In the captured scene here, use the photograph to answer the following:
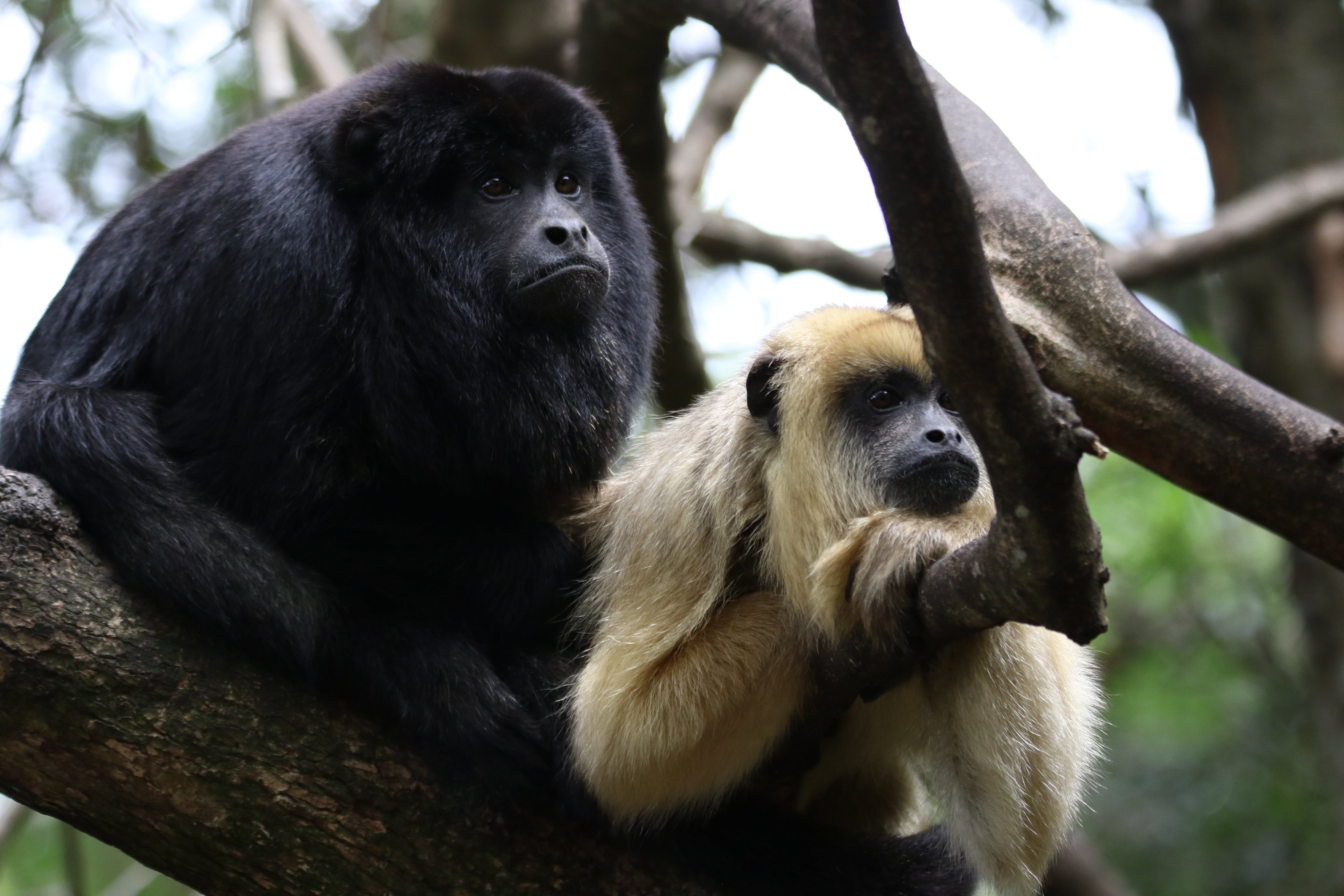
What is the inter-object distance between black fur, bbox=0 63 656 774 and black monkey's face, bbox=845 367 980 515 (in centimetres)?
79

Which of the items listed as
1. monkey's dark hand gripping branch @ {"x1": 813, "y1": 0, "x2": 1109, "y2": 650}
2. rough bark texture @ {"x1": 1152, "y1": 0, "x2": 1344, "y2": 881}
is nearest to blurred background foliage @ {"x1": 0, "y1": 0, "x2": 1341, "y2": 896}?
rough bark texture @ {"x1": 1152, "y1": 0, "x2": 1344, "y2": 881}

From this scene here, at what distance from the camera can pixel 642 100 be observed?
4684 millimetres

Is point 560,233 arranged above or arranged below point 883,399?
above

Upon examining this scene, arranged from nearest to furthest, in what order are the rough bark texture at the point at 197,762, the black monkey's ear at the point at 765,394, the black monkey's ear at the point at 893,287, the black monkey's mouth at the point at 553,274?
the rough bark texture at the point at 197,762, the black monkey's ear at the point at 893,287, the black monkey's ear at the point at 765,394, the black monkey's mouth at the point at 553,274

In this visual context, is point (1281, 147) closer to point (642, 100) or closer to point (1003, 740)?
point (642, 100)

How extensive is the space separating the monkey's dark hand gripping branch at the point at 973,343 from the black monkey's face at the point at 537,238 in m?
1.41

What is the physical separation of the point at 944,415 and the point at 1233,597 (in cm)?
697

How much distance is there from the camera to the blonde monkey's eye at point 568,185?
333 cm

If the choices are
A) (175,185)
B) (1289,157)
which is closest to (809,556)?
(175,185)

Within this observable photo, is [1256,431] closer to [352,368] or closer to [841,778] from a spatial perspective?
[841,778]

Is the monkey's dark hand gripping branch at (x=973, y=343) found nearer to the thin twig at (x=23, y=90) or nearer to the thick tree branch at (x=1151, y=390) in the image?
the thick tree branch at (x=1151, y=390)

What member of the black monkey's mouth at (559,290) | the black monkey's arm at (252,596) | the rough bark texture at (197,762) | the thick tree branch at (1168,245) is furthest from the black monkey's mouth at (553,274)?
Result: the thick tree branch at (1168,245)

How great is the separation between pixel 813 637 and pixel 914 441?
1.62 feet

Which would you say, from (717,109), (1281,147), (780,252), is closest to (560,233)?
(780,252)
